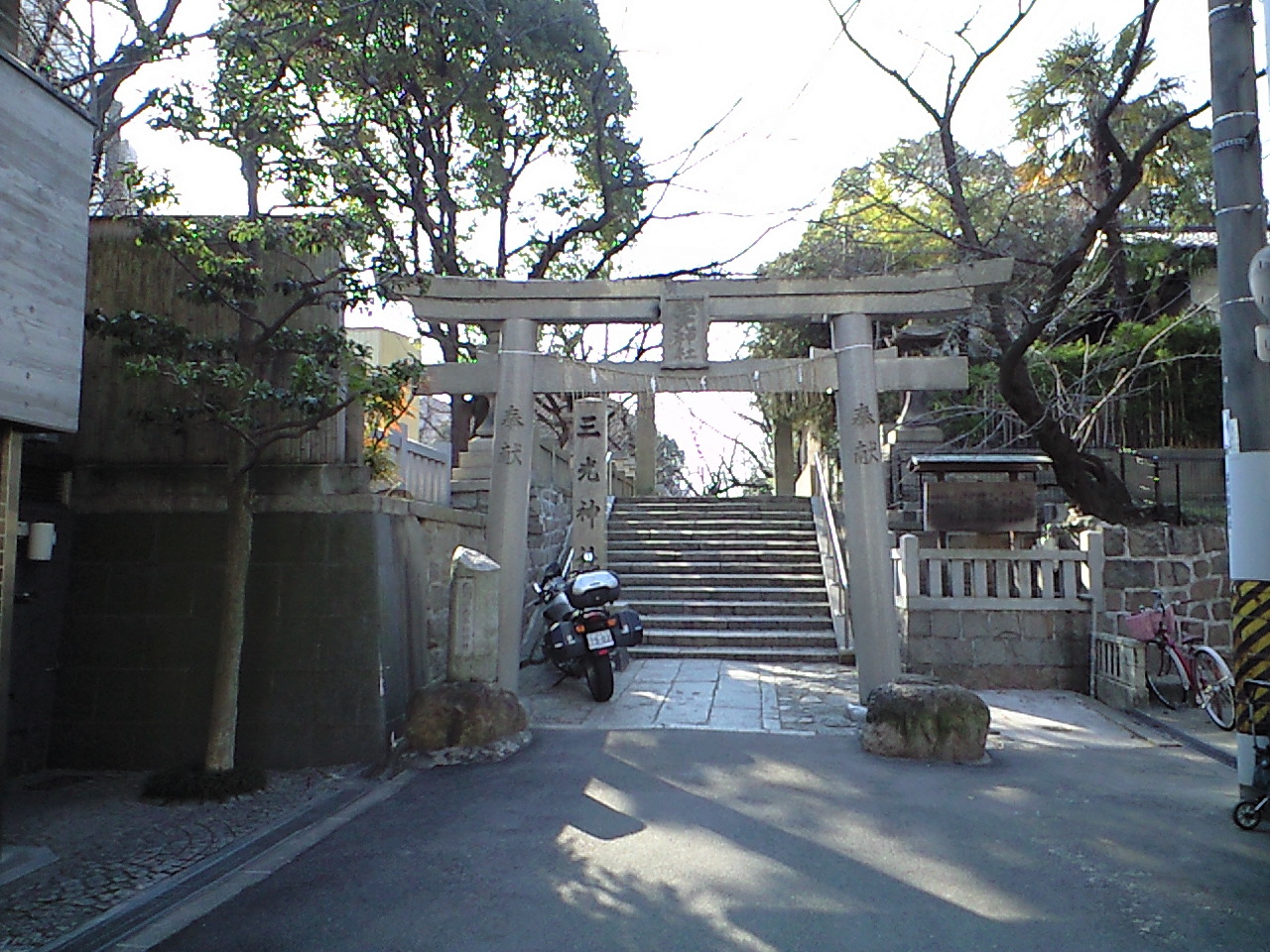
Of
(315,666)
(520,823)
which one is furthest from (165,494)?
(520,823)

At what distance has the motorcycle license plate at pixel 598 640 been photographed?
31.6 feet

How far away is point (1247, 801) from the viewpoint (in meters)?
5.57

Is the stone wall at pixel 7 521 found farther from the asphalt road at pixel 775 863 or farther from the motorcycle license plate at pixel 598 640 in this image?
the motorcycle license plate at pixel 598 640

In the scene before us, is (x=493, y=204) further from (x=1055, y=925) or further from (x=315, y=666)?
(x=1055, y=925)

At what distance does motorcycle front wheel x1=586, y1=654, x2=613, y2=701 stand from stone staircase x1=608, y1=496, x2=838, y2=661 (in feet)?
8.08

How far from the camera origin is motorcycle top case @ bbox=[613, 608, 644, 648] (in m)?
10.1

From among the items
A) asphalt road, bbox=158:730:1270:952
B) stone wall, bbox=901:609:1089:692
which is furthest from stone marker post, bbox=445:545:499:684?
stone wall, bbox=901:609:1089:692

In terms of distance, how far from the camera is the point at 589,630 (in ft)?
31.9

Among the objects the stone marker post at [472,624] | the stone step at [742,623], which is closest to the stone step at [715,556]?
the stone step at [742,623]

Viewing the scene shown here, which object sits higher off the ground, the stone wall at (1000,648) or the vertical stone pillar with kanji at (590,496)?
the vertical stone pillar with kanji at (590,496)

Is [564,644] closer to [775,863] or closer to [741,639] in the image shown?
[741,639]

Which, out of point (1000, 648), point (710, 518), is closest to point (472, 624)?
point (1000, 648)

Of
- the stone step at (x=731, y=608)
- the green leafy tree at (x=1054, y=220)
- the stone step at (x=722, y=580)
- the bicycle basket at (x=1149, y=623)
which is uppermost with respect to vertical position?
the green leafy tree at (x=1054, y=220)

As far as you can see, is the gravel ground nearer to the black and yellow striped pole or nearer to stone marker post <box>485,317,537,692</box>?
stone marker post <box>485,317,537,692</box>
